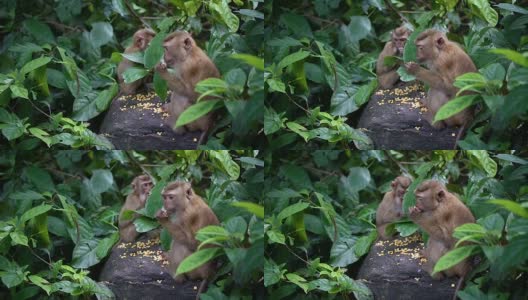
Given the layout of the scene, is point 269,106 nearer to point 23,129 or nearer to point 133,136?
point 133,136

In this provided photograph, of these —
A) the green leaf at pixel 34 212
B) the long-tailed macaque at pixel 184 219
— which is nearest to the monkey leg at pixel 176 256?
the long-tailed macaque at pixel 184 219

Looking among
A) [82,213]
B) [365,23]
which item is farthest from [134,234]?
[365,23]

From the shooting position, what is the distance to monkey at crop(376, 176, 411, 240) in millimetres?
5383

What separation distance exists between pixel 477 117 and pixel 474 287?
1.04 metres

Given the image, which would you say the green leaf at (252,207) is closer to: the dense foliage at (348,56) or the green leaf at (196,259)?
the green leaf at (196,259)

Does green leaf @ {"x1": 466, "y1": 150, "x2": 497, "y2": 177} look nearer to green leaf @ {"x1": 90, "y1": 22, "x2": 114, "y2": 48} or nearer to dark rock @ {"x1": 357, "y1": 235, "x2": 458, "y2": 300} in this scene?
dark rock @ {"x1": 357, "y1": 235, "x2": 458, "y2": 300}

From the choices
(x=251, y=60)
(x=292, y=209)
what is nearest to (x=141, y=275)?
(x=292, y=209)

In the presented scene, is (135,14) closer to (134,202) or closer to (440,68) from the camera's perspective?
(134,202)

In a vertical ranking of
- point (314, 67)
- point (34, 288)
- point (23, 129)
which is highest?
point (314, 67)

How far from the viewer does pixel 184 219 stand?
5.30 metres

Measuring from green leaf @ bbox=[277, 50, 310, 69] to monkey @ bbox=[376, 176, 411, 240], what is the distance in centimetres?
99

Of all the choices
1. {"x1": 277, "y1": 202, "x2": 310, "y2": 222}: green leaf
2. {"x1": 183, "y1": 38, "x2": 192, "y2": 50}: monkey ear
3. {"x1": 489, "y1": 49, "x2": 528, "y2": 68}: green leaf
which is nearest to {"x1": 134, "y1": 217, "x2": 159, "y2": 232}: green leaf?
{"x1": 277, "y1": 202, "x2": 310, "y2": 222}: green leaf

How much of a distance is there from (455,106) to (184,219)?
5.93ft

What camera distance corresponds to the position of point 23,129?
5.52m
